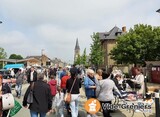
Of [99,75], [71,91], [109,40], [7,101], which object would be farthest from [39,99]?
[109,40]

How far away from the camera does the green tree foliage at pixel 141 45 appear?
52.0m

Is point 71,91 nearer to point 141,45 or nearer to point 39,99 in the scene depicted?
point 39,99

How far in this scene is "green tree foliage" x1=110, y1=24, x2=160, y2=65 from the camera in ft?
170

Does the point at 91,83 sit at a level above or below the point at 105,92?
above

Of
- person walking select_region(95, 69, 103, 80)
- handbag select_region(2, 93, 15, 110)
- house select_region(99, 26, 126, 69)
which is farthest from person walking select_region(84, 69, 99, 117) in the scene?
house select_region(99, 26, 126, 69)

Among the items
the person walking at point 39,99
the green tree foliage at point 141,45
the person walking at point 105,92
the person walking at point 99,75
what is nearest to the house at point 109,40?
the green tree foliage at point 141,45

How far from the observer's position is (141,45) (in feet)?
170

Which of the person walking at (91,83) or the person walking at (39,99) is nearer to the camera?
the person walking at (39,99)

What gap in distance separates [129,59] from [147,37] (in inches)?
203

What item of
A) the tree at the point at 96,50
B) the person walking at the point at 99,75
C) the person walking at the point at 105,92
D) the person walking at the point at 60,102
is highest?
the tree at the point at 96,50

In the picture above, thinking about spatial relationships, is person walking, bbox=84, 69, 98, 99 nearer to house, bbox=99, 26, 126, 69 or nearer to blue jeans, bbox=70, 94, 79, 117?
blue jeans, bbox=70, 94, 79, 117

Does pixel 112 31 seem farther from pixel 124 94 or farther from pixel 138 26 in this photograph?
pixel 124 94

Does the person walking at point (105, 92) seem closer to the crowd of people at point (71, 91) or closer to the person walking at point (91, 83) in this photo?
the crowd of people at point (71, 91)

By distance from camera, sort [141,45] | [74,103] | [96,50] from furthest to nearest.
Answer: [96,50] < [141,45] < [74,103]
